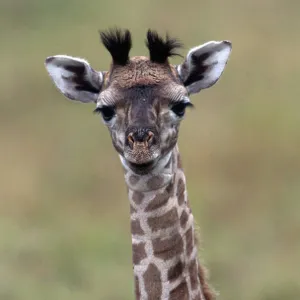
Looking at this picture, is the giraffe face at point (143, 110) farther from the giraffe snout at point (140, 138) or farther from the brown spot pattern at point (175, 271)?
the brown spot pattern at point (175, 271)

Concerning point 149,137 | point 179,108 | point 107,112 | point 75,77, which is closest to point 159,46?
point 179,108

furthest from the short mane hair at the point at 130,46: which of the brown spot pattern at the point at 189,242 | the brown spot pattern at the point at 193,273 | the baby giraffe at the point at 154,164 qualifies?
the brown spot pattern at the point at 193,273

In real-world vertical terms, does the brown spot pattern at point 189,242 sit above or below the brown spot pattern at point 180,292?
above

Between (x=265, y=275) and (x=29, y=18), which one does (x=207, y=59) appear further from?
(x=29, y=18)

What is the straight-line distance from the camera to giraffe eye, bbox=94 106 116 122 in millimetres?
9789

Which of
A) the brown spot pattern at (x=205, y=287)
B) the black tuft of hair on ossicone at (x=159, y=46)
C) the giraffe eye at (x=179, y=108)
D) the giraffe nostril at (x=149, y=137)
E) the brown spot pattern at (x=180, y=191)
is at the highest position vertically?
the black tuft of hair on ossicone at (x=159, y=46)

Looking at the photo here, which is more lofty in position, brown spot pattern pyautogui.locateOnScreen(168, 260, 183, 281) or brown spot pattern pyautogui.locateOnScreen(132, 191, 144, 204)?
brown spot pattern pyautogui.locateOnScreen(132, 191, 144, 204)

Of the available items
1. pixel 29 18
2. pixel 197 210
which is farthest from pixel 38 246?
pixel 29 18

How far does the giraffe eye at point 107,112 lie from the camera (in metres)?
9.79

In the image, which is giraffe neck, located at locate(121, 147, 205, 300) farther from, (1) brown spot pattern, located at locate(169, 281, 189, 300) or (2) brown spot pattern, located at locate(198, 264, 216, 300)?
(2) brown spot pattern, located at locate(198, 264, 216, 300)

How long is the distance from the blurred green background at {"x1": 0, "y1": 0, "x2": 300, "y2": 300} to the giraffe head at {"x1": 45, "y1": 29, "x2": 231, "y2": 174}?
4552 millimetres

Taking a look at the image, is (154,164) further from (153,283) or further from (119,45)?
(119,45)

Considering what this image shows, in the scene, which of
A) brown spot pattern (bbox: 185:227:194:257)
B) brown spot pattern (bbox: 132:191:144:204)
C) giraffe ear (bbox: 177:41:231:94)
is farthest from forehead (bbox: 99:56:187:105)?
brown spot pattern (bbox: 185:227:194:257)

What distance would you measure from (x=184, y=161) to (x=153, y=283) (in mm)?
8847
